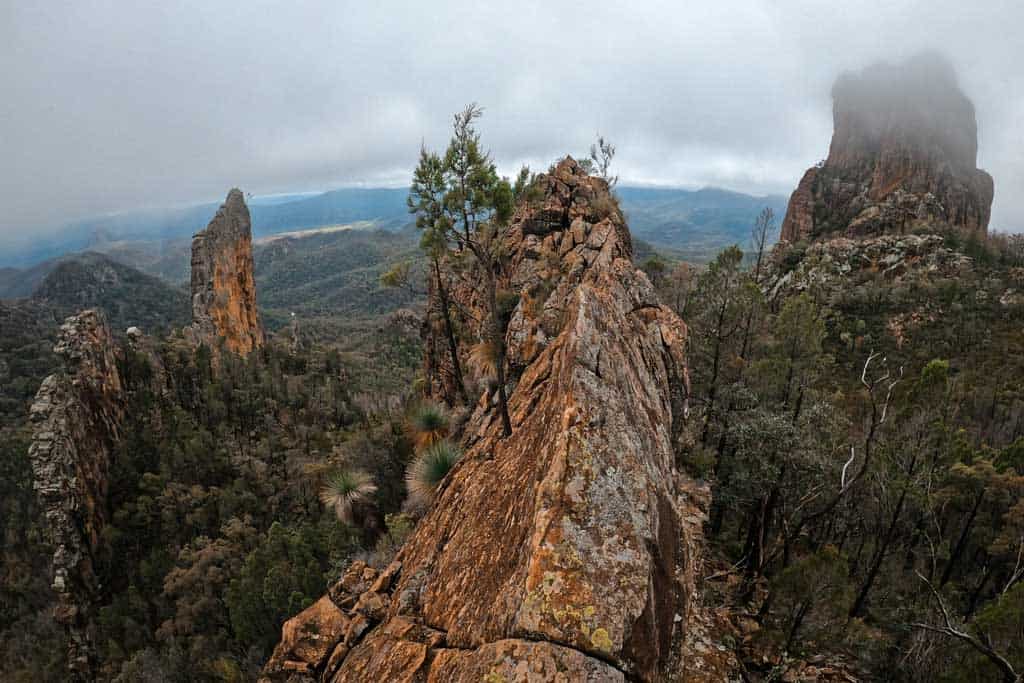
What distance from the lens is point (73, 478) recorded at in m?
33.4

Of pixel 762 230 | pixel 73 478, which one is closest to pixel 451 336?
pixel 762 230

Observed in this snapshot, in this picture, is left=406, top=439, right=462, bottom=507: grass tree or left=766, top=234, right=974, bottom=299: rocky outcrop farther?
left=766, top=234, right=974, bottom=299: rocky outcrop

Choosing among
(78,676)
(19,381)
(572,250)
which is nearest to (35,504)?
(78,676)

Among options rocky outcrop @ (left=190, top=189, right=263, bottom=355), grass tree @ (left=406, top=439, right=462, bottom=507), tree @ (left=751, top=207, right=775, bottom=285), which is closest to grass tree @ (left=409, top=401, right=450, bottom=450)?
grass tree @ (left=406, top=439, right=462, bottom=507)

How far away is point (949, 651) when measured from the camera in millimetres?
9750

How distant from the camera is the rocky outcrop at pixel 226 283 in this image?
64562mm

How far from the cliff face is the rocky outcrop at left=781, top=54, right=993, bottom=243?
92.1 meters

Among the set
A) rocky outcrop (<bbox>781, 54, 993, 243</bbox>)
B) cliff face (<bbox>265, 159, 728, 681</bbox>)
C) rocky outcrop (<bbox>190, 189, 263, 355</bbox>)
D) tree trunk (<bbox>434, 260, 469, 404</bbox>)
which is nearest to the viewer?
cliff face (<bbox>265, 159, 728, 681</bbox>)

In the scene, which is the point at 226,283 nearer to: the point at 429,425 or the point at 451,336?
the point at 451,336

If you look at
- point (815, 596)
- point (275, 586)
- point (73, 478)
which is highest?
point (815, 596)

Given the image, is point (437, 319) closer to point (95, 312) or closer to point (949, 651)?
point (949, 651)

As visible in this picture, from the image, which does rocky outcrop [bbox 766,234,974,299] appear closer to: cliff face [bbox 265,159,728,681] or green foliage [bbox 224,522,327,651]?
green foliage [bbox 224,522,327,651]

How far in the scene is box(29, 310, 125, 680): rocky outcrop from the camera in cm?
3256

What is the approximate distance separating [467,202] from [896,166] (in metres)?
120
